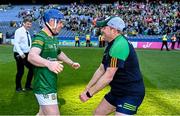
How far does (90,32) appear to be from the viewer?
5041cm

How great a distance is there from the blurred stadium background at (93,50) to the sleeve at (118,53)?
8.10ft

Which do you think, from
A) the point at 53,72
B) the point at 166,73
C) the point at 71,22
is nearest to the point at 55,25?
the point at 53,72

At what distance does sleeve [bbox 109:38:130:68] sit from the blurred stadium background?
2.47 metres

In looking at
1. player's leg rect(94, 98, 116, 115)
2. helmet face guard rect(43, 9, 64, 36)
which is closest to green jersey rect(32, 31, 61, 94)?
helmet face guard rect(43, 9, 64, 36)

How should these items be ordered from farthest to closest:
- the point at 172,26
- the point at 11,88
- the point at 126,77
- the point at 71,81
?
the point at 172,26, the point at 71,81, the point at 11,88, the point at 126,77

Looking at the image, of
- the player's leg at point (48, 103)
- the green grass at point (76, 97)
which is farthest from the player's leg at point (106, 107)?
A: the green grass at point (76, 97)

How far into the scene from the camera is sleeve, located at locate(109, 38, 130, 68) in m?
5.57

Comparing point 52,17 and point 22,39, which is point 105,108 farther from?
point 22,39

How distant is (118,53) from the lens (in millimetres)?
5570

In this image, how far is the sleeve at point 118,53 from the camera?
5570mm

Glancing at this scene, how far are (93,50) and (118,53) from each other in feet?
102

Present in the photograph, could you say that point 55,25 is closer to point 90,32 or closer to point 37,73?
point 37,73

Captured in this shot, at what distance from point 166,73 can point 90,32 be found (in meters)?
32.8

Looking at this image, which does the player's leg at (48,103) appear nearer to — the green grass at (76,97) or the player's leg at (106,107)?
the player's leg at (106,107)
